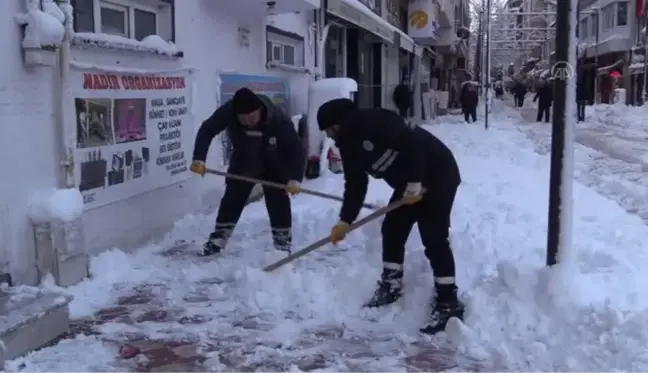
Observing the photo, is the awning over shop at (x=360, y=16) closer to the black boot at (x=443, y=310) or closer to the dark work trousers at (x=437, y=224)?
the dark work trousers at (x=437, y=224)

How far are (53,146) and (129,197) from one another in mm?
1242

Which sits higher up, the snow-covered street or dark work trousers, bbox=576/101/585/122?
dark work trousers, bbox=576/101/585/122

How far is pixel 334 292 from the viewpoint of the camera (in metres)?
5.49

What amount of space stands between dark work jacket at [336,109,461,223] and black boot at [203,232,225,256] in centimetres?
203

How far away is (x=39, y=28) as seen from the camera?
16.4ft

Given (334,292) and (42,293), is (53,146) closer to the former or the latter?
(42,293)

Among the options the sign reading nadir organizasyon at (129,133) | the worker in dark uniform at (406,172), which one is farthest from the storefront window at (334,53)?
the worker in dark uniform at (406,172)

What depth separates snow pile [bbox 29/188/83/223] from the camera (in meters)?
5.26

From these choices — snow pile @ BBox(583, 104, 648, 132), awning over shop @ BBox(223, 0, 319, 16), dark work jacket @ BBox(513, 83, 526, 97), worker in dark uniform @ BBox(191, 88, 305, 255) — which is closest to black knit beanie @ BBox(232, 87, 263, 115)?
worker in dark uniform @ BBox(191, 88, 305, 255)

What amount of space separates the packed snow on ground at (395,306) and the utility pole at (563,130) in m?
0.25

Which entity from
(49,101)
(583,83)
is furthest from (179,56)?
(583,83)

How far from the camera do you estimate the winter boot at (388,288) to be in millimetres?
5250

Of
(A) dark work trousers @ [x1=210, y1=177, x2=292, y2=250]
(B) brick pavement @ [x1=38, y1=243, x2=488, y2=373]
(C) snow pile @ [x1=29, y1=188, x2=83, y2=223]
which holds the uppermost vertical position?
(C) snow pile @ [x1=29, y1=188, x2=83, y2=223]

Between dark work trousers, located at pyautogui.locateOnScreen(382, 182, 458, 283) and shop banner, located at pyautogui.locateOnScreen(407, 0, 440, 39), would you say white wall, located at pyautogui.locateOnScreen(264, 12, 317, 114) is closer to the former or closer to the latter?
dark work trousers, located at pyautogui.locateOnScreen(382, 182, 458, 283)
